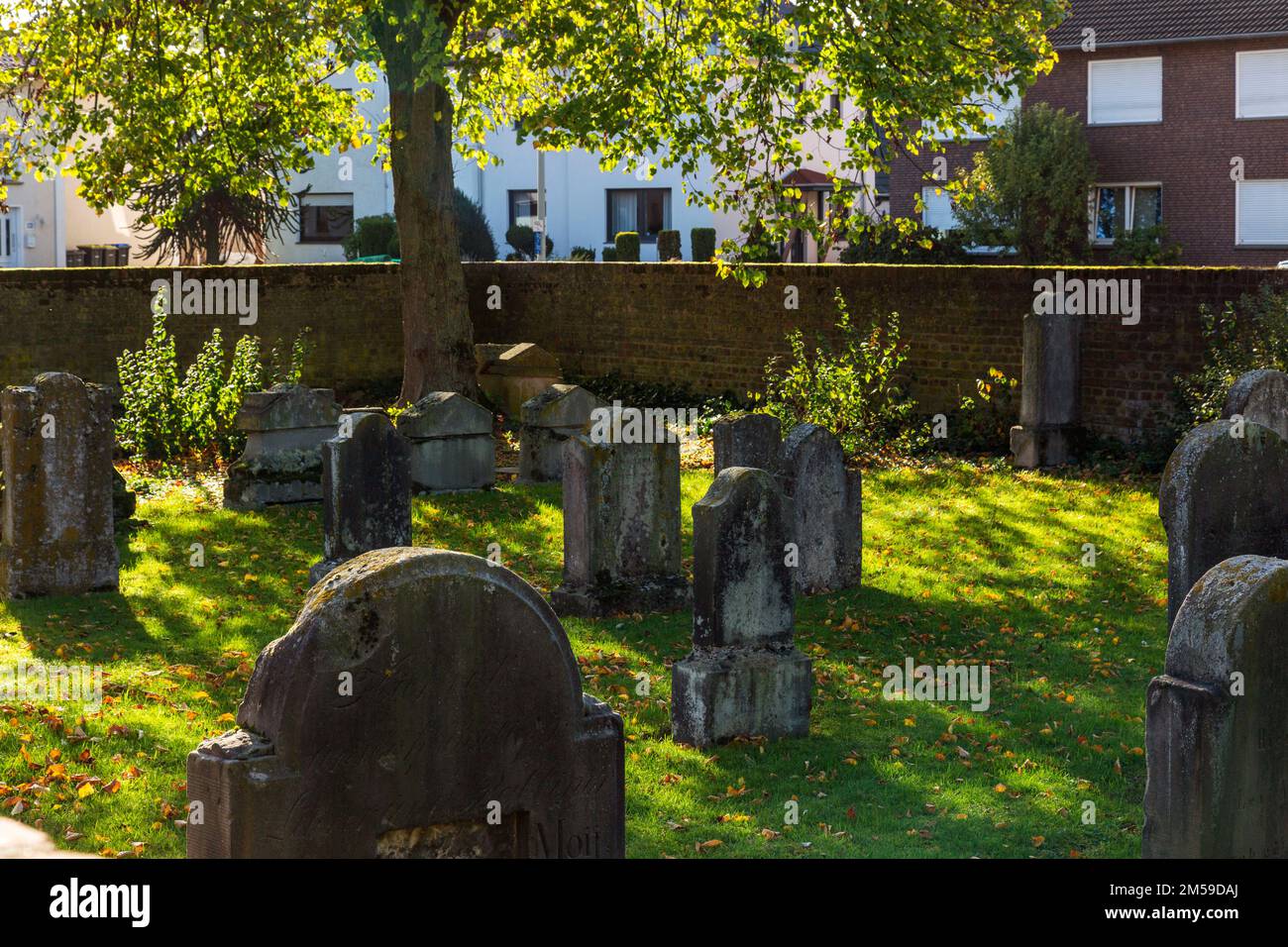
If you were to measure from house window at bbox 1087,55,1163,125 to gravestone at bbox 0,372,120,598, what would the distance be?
1171 inches

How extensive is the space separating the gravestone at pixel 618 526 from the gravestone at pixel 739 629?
278 centimetres

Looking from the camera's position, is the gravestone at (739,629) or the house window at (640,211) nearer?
the gravestone at (739,629)

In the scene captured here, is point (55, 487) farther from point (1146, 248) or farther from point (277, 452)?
point (1146, 248)

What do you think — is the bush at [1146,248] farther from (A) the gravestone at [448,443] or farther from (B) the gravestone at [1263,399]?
(B) the gravestone at [1263,399]

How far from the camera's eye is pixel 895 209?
3984 centimetres

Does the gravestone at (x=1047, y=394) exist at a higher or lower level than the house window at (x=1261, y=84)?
lower

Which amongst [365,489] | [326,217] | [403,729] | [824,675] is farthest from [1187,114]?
[403,729]

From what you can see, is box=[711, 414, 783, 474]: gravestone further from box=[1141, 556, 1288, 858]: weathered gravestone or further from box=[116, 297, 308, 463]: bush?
box=[116, 297, 308, 463]: bush

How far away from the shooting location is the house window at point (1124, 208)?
120 feet

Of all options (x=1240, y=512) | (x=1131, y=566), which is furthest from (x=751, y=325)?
(x=1240, y=512)

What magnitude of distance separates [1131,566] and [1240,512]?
15.4 feet

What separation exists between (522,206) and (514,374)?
24721 mm

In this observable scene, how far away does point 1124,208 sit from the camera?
3703 cm

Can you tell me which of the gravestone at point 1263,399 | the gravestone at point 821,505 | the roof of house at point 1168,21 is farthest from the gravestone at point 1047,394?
the roof of house at point 1168,21
